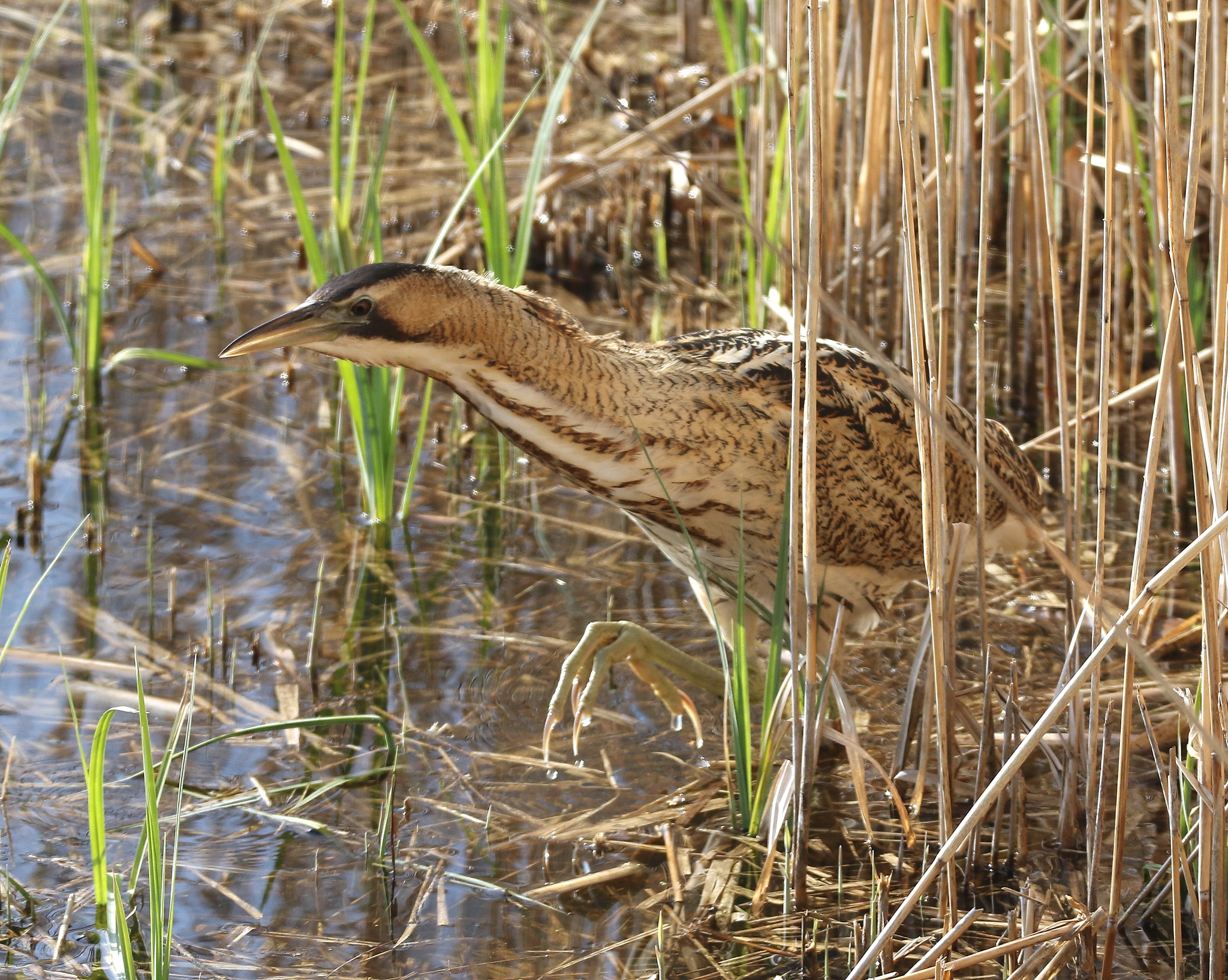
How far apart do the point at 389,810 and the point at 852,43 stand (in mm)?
2319

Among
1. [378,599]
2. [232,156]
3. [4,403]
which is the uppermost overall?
[232,156]

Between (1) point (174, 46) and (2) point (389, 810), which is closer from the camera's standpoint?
(2) point (389, 810)

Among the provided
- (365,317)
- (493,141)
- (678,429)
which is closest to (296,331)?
(365,317)

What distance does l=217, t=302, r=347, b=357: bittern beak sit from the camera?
92.8 inches

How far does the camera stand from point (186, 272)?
4.95 m

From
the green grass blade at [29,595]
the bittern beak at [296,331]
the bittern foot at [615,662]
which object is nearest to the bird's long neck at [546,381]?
the bittern beak at [296,331]

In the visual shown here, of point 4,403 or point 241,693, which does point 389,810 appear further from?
point 4,403

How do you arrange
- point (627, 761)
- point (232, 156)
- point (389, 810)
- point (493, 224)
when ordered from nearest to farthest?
point (389, 810) → point (627, 761) → point (493, 224) → point (232, 156)

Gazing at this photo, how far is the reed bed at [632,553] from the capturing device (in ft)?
7.33

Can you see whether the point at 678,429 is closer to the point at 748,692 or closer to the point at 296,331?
the point at 748,692

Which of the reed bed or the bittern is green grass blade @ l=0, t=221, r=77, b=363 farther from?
the bittern

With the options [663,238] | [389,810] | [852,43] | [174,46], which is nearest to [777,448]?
[389,810]

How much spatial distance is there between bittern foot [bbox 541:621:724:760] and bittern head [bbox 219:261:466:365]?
27.5 inches

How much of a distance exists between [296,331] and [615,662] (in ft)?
3.12
